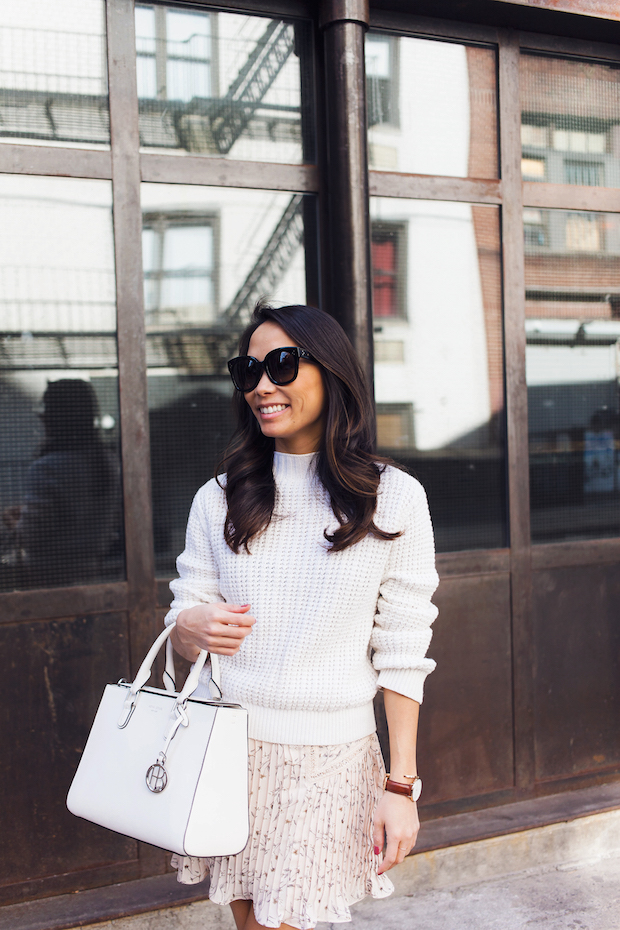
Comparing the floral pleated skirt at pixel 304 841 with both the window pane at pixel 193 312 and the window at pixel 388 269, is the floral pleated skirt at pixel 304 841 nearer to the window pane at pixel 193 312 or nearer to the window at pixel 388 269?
the window pane at pixel 193 312

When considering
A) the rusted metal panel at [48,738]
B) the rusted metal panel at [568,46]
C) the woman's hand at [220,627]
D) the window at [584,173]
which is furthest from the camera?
the window at [584,173]

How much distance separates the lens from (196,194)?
3.13m

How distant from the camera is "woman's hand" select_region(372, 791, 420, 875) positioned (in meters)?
1.68

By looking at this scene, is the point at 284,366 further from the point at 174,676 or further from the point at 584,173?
the point at 584,173

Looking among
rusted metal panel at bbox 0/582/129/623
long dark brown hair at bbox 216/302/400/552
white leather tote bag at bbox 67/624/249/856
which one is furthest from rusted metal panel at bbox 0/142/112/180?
white leather tote bag at bbox 67/624/249/856

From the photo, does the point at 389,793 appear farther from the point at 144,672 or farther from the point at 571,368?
the point at 571,368

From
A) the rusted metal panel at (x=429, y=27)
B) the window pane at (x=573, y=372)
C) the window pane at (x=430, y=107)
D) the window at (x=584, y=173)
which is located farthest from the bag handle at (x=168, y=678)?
the window at (x=584, y=173)

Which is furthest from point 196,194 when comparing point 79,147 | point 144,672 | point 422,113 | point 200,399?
point 144,672

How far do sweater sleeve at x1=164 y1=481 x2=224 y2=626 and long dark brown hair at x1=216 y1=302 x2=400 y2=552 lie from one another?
88 millimetres

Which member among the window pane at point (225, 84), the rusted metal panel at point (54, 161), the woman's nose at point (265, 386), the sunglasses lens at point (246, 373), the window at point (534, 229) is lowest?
the woman's nose at point (265, 386)

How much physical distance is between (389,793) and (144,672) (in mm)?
590

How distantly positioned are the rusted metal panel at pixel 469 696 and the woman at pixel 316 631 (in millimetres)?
1544

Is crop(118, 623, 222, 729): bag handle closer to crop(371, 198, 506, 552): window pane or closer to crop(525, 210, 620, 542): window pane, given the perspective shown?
crop(371, 198, 506, 552): window pane

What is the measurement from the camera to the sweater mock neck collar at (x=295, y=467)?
6.31 feet
